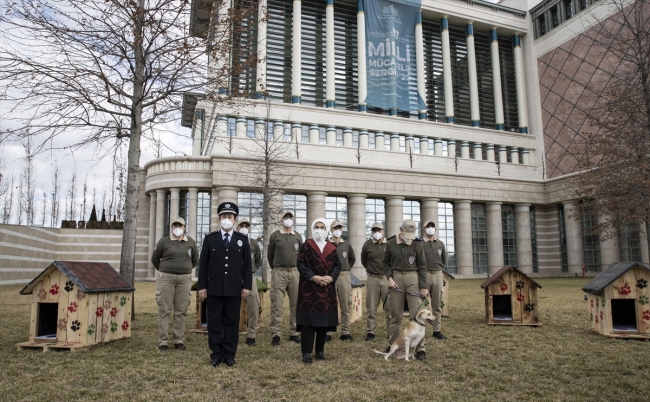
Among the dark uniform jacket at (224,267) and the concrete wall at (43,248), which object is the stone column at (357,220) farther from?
the dark uniform jacket at (224,267)

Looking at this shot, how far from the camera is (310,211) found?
1212 inches

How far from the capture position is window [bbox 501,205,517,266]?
A: 37.4 m

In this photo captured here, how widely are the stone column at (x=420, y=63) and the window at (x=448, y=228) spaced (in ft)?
31.7

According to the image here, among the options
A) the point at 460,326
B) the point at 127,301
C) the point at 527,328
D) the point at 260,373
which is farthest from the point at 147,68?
the point at 527,328

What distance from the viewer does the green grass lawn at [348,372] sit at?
15.8ft

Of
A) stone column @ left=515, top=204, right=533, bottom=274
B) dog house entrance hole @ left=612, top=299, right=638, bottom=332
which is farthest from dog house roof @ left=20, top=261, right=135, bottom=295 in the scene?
stone column @ left=515, top=204, right=533, bottom=274

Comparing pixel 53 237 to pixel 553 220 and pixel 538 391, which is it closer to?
pixel 538 391

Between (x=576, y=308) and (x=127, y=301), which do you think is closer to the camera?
(x=127, y=301)

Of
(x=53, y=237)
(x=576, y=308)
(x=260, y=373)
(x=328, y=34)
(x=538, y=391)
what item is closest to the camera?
(x=538, y=391)

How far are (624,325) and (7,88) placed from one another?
498 inches

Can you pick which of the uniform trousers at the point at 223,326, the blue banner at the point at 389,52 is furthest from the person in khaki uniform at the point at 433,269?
the blue banner at the point at 389,52

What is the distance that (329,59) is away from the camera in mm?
39000

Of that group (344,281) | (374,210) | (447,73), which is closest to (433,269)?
(344,281)

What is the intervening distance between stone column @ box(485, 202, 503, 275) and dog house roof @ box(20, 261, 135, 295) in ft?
106
